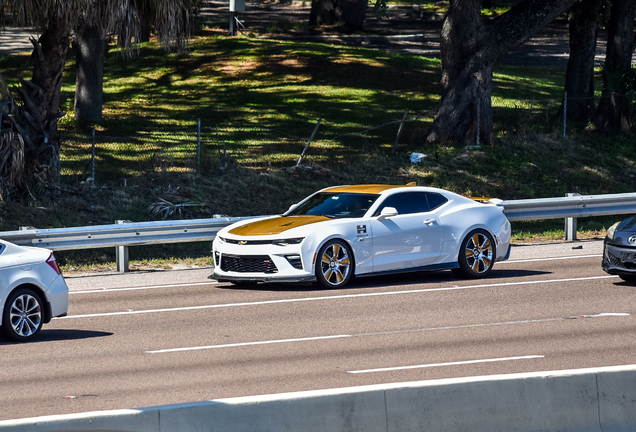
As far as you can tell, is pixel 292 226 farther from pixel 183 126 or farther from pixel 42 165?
pixel 183 126

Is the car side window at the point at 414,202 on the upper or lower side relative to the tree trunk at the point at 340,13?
lower

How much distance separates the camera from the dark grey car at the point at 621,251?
12461 mm

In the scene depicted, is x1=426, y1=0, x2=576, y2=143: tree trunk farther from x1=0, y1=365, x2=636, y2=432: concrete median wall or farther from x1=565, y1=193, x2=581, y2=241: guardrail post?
x1=0, y1=365, x2=636, y2=432: concrete median wall

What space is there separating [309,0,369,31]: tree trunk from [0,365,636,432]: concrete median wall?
119ft

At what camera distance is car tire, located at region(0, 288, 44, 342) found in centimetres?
976

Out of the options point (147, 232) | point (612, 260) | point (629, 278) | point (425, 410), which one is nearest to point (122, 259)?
point (147, 232)

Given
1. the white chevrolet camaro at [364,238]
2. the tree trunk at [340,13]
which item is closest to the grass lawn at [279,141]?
the white chevrolet camaro at [364,238]

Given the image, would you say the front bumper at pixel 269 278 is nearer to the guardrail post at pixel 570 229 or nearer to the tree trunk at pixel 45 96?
the guardrail post at pixel 570 229

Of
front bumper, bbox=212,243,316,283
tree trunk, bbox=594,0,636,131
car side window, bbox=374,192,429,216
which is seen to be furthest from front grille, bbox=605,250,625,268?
tree trunk, bbox=594,0,636,131

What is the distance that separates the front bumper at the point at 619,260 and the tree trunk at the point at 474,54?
1157 cm

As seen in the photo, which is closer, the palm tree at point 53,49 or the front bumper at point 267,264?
the front bumper at point 267,264

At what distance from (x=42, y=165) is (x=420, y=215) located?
878 cm

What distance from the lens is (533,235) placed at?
731 inches

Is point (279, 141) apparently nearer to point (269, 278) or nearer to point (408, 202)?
point (408, 202)
